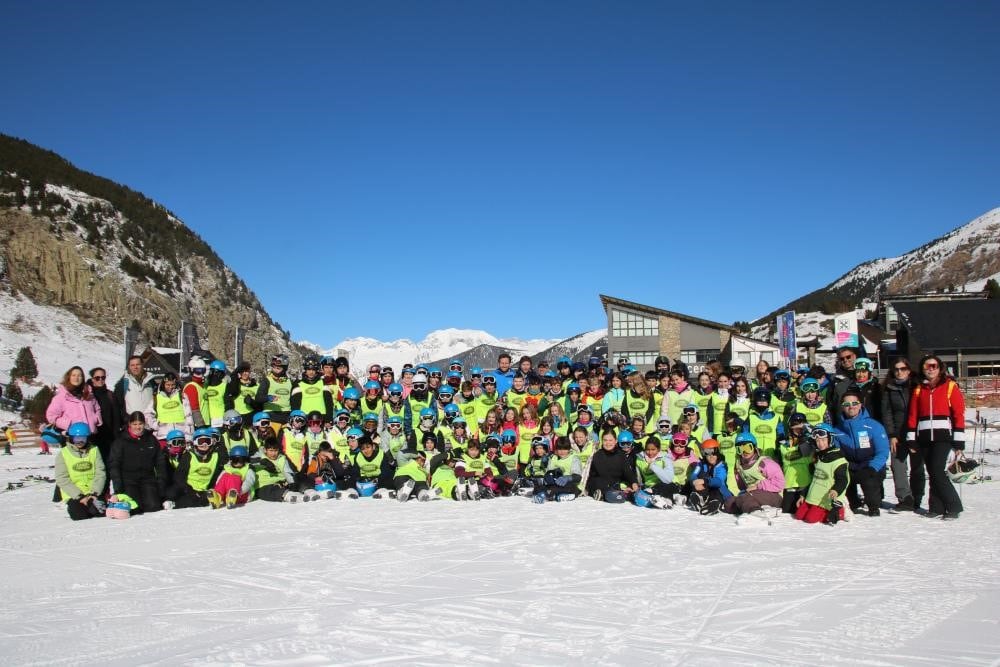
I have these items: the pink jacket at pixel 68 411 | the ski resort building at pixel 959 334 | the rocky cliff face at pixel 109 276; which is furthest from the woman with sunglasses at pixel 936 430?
the rocky cliff face at pixel 109 276

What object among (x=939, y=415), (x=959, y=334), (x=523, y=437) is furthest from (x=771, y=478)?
(x=959, y=334)

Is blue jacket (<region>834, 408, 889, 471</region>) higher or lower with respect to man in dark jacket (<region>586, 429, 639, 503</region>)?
higher

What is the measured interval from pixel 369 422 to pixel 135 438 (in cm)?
327

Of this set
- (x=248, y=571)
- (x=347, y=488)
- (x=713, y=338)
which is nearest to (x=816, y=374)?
(x=347, y=488)

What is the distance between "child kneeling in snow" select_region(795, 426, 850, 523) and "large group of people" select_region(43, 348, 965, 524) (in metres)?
0.02

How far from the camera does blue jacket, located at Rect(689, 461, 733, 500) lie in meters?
8.73

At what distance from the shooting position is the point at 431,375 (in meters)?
12.2

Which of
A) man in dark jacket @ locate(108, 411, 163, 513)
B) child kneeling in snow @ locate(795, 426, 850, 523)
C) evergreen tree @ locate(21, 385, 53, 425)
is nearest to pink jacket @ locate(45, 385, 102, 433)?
man in dark jacket @ locate(108, 411, 163, 513)

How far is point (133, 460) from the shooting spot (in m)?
9.01

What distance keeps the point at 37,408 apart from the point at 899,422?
1051 inches

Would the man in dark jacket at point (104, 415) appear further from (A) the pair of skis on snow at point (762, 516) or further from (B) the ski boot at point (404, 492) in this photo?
(A) the pair of skis on snow at point (762, 516)

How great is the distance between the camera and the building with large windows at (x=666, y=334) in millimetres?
38844

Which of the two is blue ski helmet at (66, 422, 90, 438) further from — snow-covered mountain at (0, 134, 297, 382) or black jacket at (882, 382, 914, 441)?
snow-covered mountain at (0, 134, 297, 382)

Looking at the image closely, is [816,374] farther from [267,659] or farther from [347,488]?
[267,659]
